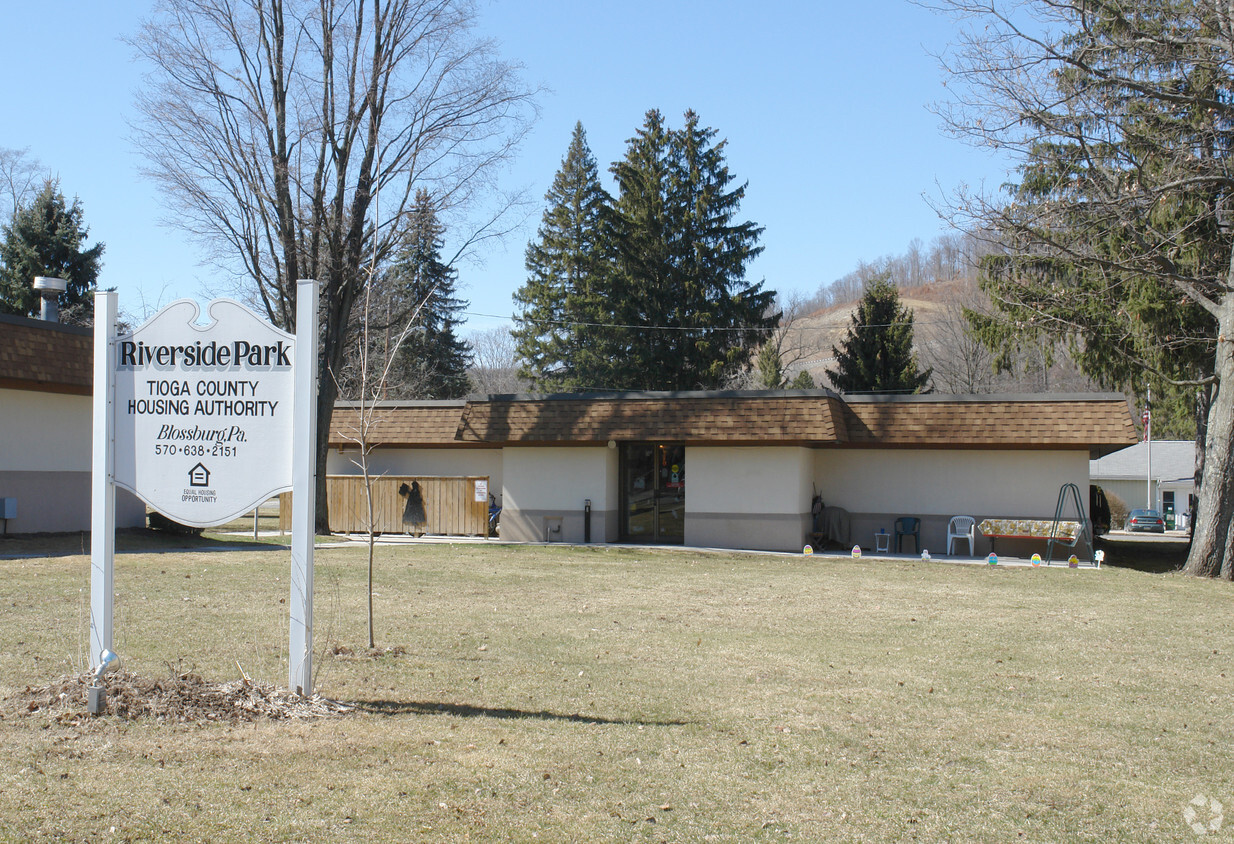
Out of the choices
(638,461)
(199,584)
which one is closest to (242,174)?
(638,461)

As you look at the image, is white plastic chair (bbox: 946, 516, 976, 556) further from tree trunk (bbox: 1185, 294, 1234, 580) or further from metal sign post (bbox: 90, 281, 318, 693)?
metal sign post (bbox: 90, 281, 318, 693)

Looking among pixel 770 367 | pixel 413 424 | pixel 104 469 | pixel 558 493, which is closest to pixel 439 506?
pixel 413 424

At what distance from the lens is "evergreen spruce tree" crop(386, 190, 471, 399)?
148 ft

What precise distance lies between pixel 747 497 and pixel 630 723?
15.9 metres

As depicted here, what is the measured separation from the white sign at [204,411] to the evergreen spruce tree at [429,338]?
3694 centimetres

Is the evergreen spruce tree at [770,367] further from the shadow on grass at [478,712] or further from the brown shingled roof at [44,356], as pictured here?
the shadow on grass at [478,712]

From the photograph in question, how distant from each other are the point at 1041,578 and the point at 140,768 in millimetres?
15815

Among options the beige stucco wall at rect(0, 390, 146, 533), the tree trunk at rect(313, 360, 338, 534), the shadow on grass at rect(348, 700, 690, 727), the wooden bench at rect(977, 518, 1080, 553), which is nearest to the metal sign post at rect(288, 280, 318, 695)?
the shadow on grass at rect(348, 700, 690, 727)

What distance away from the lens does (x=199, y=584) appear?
41.4ft

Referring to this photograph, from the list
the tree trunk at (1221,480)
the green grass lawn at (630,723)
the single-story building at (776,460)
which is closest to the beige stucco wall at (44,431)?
the single-story building at (776,460)

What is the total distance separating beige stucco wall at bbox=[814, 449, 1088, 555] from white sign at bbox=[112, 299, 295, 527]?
61.1 ft

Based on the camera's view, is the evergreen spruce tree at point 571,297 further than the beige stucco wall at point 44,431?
Yes

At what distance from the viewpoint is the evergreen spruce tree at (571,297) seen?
42.6 m

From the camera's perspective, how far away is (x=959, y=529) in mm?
22344
